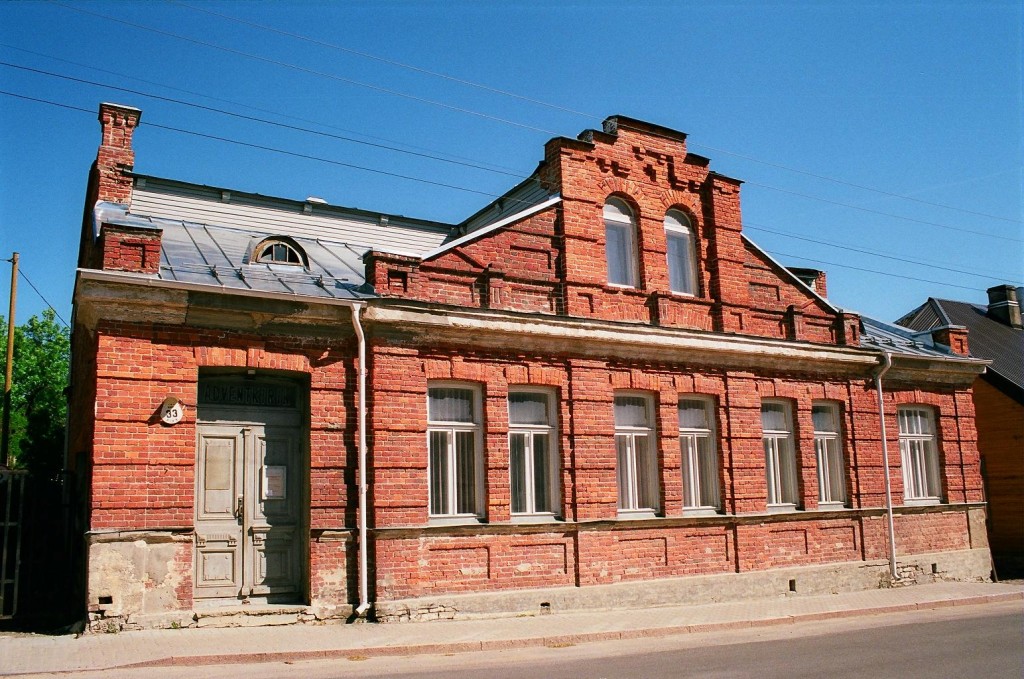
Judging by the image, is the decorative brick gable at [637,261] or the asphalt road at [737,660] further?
the decorative brick gable at [637,261]

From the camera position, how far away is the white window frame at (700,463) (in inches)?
604

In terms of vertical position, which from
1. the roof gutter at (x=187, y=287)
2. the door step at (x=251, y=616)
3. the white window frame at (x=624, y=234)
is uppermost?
the white window frame at (x=624, y=234)

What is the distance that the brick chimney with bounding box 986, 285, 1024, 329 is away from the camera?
26984mm

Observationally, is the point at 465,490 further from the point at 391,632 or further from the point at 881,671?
the point at 881,671

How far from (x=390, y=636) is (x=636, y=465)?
18.5 ft

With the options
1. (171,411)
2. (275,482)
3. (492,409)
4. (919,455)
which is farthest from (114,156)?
(919,455)

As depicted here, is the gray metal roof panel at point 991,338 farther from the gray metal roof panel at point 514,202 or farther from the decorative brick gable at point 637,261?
the gray metal roof panel at point 514,202

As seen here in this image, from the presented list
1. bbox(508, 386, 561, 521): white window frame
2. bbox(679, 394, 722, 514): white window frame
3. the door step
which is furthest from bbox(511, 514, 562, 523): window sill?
the door step

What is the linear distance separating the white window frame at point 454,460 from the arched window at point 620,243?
3.70 metres

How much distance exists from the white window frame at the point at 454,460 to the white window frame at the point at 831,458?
7601 millimetres

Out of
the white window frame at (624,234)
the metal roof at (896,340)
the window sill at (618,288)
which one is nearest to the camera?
the window sill at (618,288)

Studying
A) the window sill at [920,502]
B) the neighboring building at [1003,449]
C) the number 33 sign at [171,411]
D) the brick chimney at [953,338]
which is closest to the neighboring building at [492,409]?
the number 33 sign at [171,411]

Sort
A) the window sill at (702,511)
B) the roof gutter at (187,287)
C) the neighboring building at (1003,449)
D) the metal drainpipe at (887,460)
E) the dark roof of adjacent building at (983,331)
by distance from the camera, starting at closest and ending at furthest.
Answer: the roof gutter at (187,287), the window sill at (702,511), the metal drainpipe at (887,460), the neighboring building at (1003,449), the dark roof of adjacent building at (983,331)

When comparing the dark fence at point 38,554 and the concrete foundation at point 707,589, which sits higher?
the dark fence at point 38,554
